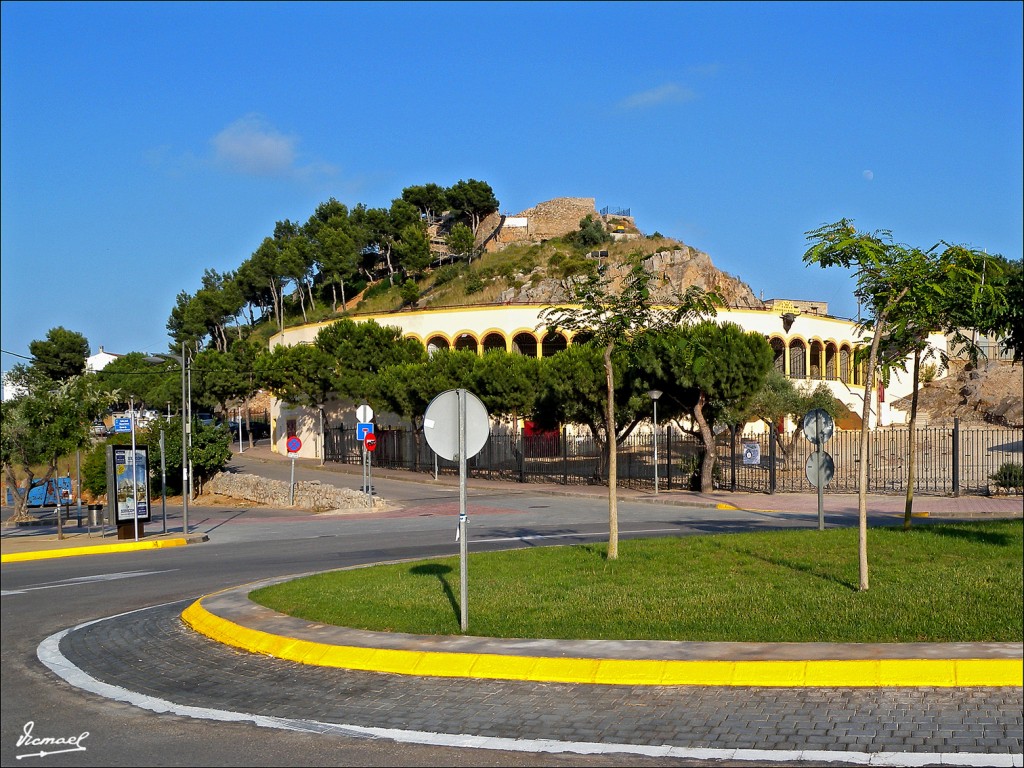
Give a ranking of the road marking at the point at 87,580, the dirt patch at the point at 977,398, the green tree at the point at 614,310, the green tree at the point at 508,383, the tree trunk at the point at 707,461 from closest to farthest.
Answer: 1. the green tree at the point at 614,310
2. the road marking at the point at 87,580
3. the tree trunk at the point at 707,461
4. the green tree at the point at 508,383
5. the dirt patch at the point at 977,398

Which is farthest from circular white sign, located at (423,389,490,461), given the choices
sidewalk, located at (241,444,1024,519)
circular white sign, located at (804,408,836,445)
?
sidewalk, located at (241,444,1024,519)

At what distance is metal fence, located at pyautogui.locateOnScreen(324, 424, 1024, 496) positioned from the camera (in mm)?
35094

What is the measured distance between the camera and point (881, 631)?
320 inches

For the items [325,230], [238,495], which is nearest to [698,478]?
[238,495]

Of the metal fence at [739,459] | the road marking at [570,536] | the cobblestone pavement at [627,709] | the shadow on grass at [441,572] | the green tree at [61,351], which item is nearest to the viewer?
the cobblestone pavement at [627,709]

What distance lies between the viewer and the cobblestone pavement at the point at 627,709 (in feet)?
19.5

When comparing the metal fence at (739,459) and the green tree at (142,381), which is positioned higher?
the green tree at (142,381)

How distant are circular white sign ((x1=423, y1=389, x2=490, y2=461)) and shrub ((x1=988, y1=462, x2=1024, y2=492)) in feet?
86.5

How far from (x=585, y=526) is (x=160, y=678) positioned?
16.3 meters

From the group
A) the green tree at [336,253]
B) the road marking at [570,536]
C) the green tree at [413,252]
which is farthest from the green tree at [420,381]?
the green tree at [413,252]

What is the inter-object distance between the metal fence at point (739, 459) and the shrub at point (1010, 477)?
42 cm

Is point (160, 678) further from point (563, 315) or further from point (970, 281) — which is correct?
point (970, 281)

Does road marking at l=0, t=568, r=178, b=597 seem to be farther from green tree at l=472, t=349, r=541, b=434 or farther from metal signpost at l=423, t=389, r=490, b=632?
green tree at l=472, t=349, r=541, b=434

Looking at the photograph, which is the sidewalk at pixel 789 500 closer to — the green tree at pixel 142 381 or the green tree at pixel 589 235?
the green tree at pixel 142 381
